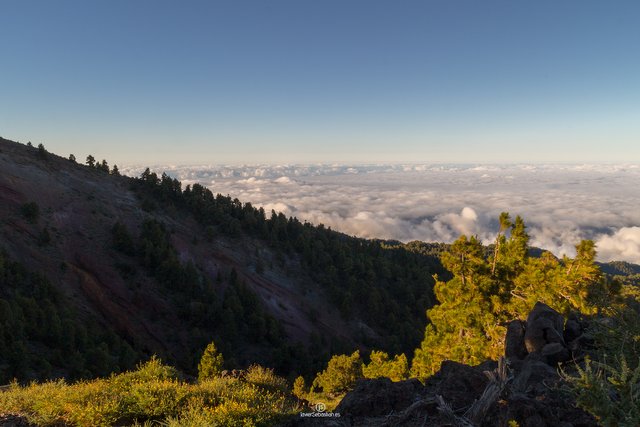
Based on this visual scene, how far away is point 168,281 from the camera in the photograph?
55.8 meters

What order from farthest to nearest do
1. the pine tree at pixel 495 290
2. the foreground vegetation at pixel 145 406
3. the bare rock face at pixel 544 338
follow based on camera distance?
the pine tree at pixel 495 290 < the bare rock face at pixel 544 338 < the foreground vegetation at pixel 145 406

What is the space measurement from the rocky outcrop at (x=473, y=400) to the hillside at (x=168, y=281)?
25.9m

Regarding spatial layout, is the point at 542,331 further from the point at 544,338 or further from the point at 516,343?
the point at 516,343

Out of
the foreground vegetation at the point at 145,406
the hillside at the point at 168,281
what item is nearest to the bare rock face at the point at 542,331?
the foreground vegetation at the point at 145,406

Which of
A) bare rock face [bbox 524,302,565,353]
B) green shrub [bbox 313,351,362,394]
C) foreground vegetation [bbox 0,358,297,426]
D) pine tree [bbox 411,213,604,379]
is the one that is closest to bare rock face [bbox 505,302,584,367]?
bare rock face [bbox 524,302,565,353]

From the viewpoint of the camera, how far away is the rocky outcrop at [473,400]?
6.40 metres

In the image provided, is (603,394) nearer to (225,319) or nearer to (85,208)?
(225,319)

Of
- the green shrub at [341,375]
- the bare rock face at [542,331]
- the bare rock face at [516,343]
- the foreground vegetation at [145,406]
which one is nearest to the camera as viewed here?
the foreground vegetation at [145,406]

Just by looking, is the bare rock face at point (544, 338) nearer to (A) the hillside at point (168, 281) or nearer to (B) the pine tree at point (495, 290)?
(B) the pine tree at point (495, 290)

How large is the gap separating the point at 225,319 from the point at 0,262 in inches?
1161

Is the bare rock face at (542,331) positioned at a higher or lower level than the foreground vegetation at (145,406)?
lower

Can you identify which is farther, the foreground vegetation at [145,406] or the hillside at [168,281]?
the hillside at [168,281]

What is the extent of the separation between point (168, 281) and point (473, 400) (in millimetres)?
56475

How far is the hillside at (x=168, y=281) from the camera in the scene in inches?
1420
